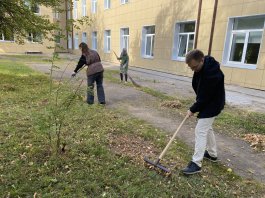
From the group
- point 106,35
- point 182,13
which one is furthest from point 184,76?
point 106,35

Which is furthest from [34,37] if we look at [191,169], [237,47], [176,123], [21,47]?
[21,47]

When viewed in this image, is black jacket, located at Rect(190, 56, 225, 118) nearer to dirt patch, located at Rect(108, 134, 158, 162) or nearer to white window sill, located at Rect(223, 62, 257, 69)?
dirt patch, located at Rect(108, 134, 158, 162)

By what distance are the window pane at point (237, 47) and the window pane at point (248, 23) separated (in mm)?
367

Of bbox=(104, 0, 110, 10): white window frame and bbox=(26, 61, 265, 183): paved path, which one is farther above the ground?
bbox=(104, 0, 110, 10): white window frame

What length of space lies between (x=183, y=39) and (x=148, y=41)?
400 cm

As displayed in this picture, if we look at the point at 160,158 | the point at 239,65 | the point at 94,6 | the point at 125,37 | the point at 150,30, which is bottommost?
the point at 160,158

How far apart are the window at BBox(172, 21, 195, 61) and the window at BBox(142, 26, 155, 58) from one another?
274cm

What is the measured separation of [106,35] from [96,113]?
66.8ft

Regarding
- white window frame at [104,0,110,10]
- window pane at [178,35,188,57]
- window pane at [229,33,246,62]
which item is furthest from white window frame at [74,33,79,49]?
window pane at [229,33,246,62]

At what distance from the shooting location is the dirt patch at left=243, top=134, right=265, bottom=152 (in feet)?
14.5

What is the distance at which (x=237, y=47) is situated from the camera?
440 inches

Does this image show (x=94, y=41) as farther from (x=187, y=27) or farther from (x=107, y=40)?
(x=187, y=27)

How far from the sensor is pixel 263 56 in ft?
32.0

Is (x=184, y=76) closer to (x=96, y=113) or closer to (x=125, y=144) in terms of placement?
(x=96, y=113)
